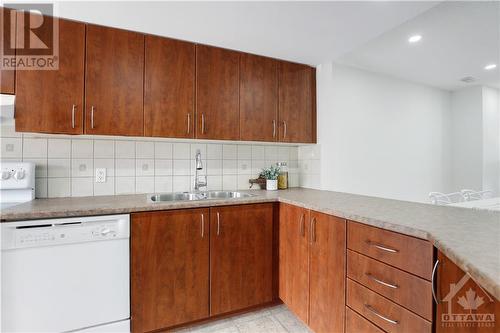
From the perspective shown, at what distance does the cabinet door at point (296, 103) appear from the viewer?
2.32m

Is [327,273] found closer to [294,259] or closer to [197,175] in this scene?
[294,259]

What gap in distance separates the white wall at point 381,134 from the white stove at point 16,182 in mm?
2364

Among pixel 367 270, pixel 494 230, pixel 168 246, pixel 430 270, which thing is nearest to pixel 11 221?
pixel 168 246

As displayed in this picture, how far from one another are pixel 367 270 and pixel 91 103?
2.01m

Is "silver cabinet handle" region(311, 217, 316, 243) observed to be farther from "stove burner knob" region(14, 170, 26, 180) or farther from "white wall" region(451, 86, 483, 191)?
"white wall" region(451, 86, 483, 191)

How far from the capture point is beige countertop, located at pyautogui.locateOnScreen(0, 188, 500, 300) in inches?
26.1

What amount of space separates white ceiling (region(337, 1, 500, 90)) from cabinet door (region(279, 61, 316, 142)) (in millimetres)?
478

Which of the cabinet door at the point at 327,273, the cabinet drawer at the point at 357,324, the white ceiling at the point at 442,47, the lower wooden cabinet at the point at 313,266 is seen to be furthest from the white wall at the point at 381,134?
the cabinet drawer at the point at 357,324

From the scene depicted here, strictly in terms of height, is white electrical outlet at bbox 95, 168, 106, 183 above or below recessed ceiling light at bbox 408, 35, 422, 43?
below

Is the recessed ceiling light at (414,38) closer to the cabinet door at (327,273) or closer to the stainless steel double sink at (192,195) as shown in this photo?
the cabinet door at (327,273)

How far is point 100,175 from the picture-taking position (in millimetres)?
1963

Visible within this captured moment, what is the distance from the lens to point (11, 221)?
1288 millimetres

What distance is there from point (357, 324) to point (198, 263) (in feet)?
3.41

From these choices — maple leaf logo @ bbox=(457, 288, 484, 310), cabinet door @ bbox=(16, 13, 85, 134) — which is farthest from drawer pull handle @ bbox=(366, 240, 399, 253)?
cabinet door @ bbox=(16, 13, 85, 134)
